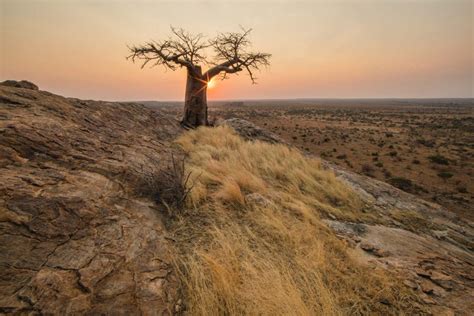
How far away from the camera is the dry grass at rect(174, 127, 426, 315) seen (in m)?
1.93

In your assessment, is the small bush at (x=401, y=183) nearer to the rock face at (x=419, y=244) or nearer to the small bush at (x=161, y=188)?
the rock face at (x=419, y=244)

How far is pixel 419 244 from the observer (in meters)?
3.41

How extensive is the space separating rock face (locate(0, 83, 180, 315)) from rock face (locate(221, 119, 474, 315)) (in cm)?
245

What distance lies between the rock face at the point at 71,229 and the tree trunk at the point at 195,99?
7761mm

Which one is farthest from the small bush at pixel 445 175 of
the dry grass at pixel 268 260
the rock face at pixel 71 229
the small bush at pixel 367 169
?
the rock face at pixel 71 229

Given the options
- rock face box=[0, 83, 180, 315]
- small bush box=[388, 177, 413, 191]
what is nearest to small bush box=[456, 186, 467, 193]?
small bush box=[388, 177, 413, 191]

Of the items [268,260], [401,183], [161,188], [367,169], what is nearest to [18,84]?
[161,188]

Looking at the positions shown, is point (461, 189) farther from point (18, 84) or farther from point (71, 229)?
point (18, 84)

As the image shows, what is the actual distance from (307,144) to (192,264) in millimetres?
18967

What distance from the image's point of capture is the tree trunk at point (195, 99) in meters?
11.1

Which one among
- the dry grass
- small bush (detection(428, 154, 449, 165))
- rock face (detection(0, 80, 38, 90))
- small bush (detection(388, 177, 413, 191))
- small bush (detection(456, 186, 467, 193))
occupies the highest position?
rock face (detection(0, 80, 38, 90))

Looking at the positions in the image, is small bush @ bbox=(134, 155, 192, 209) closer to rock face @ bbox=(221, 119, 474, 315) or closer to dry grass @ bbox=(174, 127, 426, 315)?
dry grass @ bbox=(174, 127, 426, 315)

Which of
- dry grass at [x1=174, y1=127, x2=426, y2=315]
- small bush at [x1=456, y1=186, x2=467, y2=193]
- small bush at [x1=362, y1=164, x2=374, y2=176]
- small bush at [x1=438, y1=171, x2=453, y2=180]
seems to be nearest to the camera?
dry grass at [x1=174, y1=127, x2=426, y2=315]

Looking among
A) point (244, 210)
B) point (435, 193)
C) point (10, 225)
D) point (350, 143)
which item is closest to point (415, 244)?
point (244, 210)
